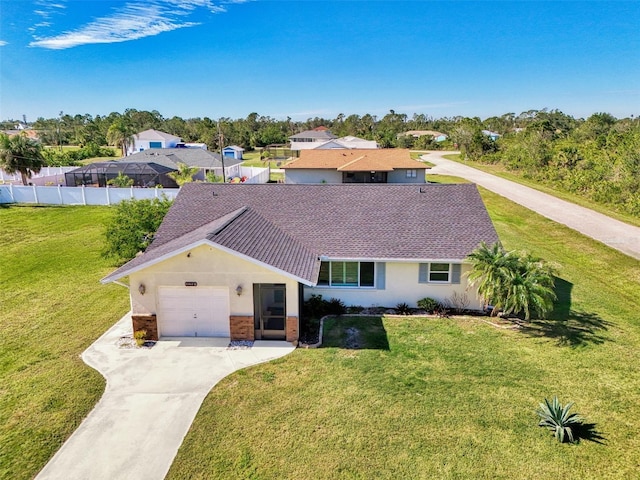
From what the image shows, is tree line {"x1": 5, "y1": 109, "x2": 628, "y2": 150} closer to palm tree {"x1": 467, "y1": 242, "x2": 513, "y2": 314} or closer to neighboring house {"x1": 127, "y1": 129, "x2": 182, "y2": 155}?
neighboring house {"x1": 127, "y1": 129, "x2": 182, "y2": 155}

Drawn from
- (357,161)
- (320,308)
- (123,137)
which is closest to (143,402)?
(320,308)

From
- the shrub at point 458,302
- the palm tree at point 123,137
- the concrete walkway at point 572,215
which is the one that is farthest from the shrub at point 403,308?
the palm tree at point 123,137

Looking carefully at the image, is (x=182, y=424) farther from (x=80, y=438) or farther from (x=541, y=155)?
(x=541, y=155)

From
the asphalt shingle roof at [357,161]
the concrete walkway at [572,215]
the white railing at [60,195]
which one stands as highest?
the asphalt shingle roof at [357,161]

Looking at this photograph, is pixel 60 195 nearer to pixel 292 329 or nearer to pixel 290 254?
pixel 290 254

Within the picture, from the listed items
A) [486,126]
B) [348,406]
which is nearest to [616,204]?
[348,406]

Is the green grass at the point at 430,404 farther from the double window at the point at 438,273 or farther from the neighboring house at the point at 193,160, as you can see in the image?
the neighboring house at the point at 193,160
